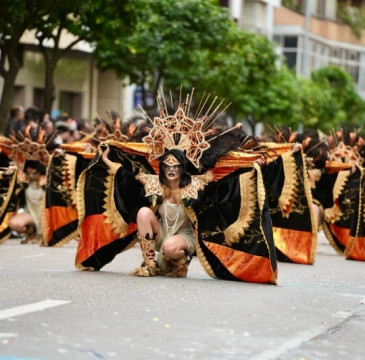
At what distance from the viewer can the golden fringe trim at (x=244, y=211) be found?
525 inches

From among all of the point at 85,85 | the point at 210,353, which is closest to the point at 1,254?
the point at 210,353

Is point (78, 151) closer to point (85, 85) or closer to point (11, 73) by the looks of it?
point (11, 73)

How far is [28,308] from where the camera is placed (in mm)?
10266

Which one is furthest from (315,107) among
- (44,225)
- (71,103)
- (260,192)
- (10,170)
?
(260,192)


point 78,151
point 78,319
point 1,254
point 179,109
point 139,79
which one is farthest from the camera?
point 139,79

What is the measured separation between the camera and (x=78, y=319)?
9758 millimetres

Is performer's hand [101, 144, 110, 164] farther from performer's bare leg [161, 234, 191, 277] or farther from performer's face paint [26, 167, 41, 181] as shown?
performer's face paint [26, 167, 41, 181]

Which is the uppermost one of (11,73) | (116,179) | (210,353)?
(11,73)

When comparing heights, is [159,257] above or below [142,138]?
below

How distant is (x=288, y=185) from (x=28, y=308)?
673 centimetres

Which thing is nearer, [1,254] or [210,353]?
[210,353]

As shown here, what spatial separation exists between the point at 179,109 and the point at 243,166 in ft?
2.56

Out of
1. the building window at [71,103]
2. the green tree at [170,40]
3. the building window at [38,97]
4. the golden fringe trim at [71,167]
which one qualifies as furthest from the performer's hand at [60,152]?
the building window at [71,103]

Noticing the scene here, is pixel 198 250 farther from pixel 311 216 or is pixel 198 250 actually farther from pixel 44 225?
pixel 44 225
